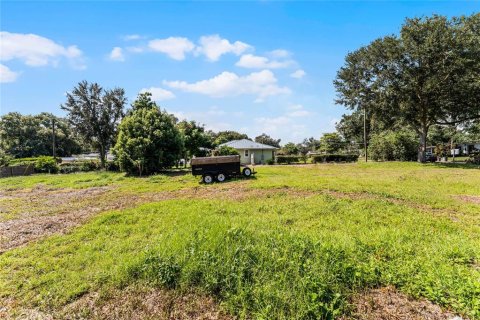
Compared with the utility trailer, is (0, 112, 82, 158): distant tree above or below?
above

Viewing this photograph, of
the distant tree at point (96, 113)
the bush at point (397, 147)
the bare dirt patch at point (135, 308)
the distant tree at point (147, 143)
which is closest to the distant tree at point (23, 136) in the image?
the distant tree at point (96, 113)

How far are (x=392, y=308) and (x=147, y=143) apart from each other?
55.1 ft

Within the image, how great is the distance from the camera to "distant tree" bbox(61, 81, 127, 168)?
24.6 meters

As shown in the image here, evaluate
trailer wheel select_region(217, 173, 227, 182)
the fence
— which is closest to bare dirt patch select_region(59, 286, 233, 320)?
trailer wheel select_region(217, 173, 227, 182)

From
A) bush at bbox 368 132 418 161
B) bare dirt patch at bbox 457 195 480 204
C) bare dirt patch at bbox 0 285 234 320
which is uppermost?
bush at bbox 368 132 418 161

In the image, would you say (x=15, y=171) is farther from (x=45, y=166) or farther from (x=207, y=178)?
(x=207, y=178)

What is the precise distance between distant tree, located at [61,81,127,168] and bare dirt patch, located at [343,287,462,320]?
26.1 metres

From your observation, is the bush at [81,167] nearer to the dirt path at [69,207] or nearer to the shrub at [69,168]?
the shrub at [69,168]

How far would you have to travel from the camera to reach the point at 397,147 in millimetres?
28453

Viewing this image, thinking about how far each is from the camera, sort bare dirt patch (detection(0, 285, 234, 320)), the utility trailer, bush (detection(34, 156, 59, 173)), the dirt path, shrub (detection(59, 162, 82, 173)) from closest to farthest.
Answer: bare dirt patch (detection(0, 285, 234, 320))
the dirt path
the utility trailer
bush (detection(34, 156, 59, 173))
shrub (detection(59, 162, 82, 173))

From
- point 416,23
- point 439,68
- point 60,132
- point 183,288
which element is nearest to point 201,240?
point 183,288

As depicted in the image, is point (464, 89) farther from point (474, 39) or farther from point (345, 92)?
point (345, 92)

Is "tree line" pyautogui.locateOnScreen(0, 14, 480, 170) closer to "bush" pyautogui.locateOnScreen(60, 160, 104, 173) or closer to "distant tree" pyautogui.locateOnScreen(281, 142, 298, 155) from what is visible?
"bush" pyautogui.locateOnScreen(60, 160, 104, 173)

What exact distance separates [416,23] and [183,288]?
1064 inches
